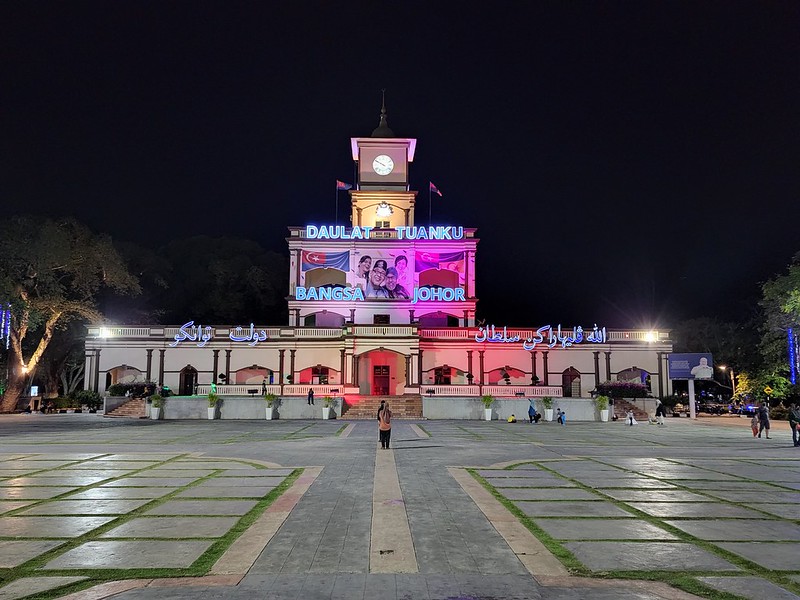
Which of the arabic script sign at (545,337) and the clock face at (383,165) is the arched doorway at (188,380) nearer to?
the arabic script sign at (545,337)

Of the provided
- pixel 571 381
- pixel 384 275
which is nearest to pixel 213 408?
pixel 384 275

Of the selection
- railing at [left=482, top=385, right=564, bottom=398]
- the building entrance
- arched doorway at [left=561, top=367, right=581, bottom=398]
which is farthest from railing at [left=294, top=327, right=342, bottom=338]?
arched doorway at [left=561, top=367, right=581, bottom=398]

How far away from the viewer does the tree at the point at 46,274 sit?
41.5 m

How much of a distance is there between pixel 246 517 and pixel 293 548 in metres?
2.12

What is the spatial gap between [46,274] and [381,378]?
26086 millimetres

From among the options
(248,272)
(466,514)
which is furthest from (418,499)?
(248,272)

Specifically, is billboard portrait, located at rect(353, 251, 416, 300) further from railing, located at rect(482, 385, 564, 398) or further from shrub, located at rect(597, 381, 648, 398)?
shrub, located at rect(597, 381, 648, 398)

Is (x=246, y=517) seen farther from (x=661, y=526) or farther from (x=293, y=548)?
(x=661, y=526)

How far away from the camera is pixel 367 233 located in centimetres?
5291

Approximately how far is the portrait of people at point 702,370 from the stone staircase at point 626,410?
446 centimetres

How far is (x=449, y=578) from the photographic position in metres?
6.77

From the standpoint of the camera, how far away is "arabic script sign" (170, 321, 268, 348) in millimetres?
49344

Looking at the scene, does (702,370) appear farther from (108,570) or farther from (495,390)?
(108,570)

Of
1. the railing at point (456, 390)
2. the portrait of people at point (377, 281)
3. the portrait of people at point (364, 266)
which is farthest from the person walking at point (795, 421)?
the portrait of people at point (364, 266)
